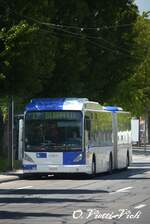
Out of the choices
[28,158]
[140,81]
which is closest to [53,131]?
[28,158]

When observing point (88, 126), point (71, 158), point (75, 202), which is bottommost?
point (75, 202)

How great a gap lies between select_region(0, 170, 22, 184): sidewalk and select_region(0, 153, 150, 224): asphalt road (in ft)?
6.60

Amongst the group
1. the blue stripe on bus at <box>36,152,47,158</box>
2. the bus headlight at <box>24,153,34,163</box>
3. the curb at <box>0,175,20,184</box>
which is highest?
the blue stripe on bus at <box>36,152,47,158</box>

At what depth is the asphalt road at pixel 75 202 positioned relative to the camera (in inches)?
688

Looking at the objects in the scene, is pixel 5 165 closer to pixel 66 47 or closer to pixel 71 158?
pixel 66 47

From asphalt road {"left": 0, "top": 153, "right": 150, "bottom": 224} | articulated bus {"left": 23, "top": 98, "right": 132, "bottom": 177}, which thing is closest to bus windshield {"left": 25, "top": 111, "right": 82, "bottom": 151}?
articulated bus {"left": 23, "top": 98, "right": 132, "bottom": 177}

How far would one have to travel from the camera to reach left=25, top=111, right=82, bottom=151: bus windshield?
108ft

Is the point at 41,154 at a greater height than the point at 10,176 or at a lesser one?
greater

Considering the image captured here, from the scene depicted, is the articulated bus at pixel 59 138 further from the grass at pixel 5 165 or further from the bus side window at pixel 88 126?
the grass at pixel 5 165

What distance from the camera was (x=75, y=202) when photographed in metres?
21.6

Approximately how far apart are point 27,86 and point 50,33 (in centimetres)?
468

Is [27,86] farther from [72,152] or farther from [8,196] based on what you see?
[8,196]

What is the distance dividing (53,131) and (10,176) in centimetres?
355

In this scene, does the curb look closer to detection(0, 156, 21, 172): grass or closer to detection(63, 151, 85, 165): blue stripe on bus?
detection(63, 151, 85, 165): blue stripe on bus
